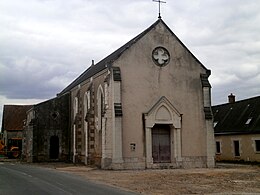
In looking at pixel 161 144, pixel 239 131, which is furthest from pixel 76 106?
pixel 239 131

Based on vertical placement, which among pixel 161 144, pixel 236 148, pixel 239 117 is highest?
pixel 239 117

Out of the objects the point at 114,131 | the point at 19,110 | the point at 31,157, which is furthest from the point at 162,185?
the point at 19,110

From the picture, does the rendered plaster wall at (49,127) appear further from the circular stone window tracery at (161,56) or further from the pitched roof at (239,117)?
the pitched roof at (239,117)

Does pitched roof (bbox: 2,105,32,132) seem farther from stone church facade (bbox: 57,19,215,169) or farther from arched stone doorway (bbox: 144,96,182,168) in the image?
arched stone doorway (bbox: 144,96,182,168)

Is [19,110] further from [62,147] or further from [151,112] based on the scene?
[151,112]

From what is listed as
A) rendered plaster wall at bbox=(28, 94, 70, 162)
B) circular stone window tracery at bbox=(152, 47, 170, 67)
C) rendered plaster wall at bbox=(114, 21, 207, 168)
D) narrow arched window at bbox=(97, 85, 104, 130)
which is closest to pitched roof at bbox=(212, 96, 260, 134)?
rendered plaster wall at bbox=(114, 21, 207, 168)

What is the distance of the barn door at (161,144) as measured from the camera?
2700cm

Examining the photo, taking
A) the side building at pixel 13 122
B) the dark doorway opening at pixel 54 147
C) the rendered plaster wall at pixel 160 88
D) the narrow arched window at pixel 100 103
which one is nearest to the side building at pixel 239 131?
the rendered plaster wall at pixel 160 88

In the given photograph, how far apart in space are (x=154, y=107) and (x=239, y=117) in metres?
15.3

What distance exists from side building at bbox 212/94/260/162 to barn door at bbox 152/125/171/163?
1024 cm

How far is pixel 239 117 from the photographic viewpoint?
126ft

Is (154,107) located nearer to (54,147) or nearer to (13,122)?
(54,147)

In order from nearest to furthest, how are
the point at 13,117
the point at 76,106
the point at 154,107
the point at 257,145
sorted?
the point at 154,107 < the point at 257,145 < the point at 76,106 < the point at 13,117

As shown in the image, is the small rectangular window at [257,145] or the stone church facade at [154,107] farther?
the small rectangular window at [257,145]
